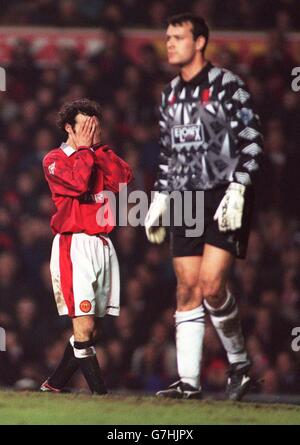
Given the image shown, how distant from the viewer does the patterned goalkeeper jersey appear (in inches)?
182

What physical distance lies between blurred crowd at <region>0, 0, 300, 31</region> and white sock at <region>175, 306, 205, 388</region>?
1.50 metres

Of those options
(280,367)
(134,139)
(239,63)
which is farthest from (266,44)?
(280,367)

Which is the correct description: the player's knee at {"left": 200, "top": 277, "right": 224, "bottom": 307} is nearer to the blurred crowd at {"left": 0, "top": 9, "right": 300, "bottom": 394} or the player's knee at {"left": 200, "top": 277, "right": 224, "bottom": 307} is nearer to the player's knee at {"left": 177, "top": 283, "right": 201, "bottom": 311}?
the player's knee at {"left": 177, "top": 283, "right": 201, "bottom": 311}

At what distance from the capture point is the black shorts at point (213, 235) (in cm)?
468

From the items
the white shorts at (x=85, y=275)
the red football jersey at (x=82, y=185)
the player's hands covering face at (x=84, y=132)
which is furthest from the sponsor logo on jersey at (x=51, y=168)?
the white shorts at (x=85, y=275)

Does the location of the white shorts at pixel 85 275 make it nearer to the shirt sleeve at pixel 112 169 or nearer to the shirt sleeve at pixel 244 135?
the shirt sleeve at pixel 112 169

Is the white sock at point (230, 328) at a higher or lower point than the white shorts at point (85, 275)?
lower

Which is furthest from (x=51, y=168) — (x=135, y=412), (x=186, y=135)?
(x=135, y=412)

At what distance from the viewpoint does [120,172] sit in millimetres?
4891

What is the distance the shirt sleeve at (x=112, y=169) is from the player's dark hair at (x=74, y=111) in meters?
0.16

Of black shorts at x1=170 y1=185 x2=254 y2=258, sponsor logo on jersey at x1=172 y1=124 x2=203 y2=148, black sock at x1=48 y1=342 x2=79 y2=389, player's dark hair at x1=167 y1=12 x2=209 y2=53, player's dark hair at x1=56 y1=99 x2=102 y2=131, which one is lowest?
black sock at x1=48 y1=342 x2=79 y2=389

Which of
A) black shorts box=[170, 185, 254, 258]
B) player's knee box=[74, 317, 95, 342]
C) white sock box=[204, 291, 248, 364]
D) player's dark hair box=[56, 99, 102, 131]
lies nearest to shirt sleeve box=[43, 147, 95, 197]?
player's dark hair box=[56, 99, 102, 131]

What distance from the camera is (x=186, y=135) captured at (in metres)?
4.68

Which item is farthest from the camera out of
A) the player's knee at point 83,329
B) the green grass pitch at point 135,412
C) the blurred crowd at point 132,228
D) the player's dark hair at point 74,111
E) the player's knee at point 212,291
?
the blurred crowd at point 132,228
